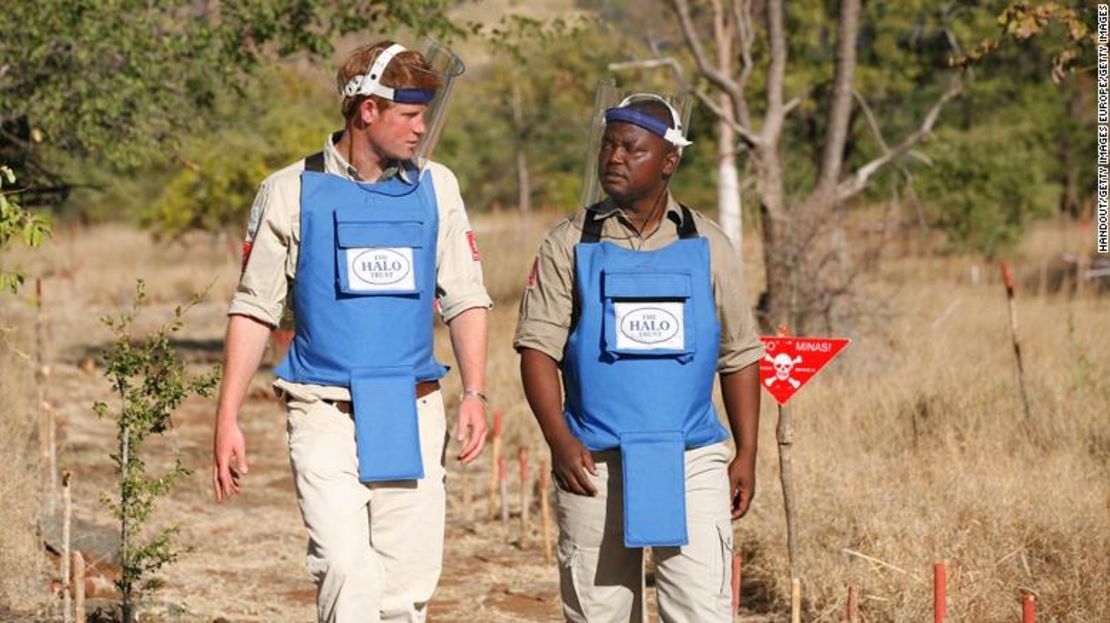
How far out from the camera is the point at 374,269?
5.03 meters

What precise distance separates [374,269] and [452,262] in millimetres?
296

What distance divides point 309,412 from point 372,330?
277 millimetres

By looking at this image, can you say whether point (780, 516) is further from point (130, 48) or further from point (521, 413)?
point (130, 48)

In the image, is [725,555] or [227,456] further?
[725,555]

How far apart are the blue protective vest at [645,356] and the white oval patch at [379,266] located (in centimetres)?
49

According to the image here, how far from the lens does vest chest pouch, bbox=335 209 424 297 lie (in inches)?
197

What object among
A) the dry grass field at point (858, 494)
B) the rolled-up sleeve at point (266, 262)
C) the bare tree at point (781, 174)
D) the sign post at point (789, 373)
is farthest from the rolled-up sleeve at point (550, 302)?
the bare tree at point (781, 174)

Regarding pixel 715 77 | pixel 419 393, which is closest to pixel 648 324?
pixel 419 393

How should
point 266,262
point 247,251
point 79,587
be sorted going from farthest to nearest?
point 79,587, point 247,251, point 266,262

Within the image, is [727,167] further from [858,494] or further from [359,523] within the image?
[359,523]

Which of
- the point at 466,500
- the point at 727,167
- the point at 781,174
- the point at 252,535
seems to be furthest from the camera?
the point at 727,167

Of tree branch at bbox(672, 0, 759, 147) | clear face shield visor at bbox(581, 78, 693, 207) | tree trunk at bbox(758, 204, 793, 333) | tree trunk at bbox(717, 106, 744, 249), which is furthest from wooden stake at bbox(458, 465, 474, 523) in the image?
tree trunk at bbox(717, 106, 744, 249)

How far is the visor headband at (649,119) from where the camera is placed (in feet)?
17.2

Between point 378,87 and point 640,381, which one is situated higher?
point 378,87
